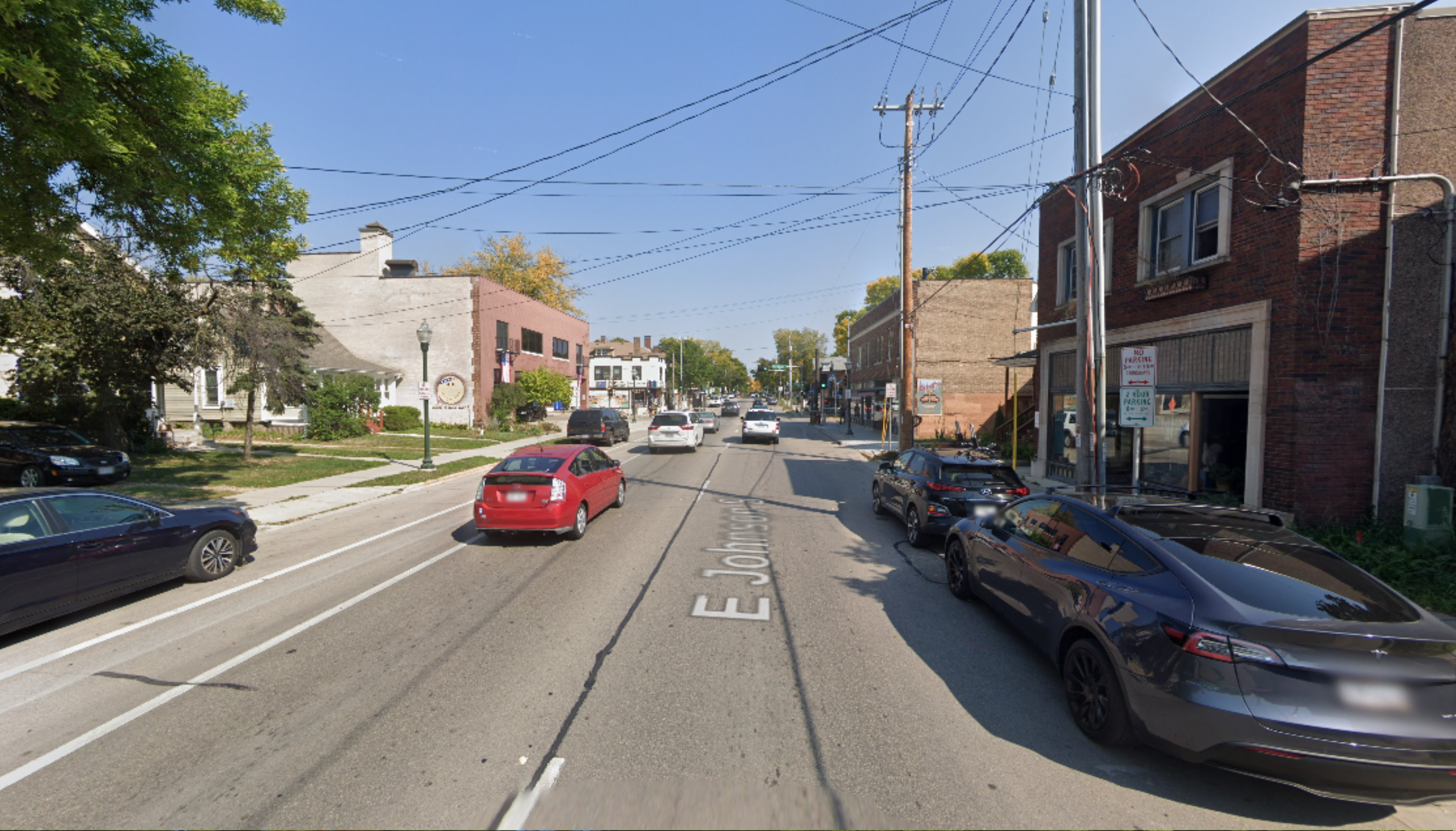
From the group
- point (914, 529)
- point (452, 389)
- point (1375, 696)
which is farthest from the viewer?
point (452, 389)

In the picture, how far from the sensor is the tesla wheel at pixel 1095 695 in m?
3.94

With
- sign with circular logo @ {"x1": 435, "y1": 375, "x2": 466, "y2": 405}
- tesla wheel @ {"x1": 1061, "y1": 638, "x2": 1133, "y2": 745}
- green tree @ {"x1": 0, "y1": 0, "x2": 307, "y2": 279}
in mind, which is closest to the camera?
tesla wheel @ {"x1": 1061, "y1": 638, "x2": 1133, "y2": 745}

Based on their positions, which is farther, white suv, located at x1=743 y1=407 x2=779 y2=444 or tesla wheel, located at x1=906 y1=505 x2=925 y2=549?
white suv, located at x1=743 y1=407 x2=779 y2=444

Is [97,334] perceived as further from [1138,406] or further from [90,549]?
[1138,406]

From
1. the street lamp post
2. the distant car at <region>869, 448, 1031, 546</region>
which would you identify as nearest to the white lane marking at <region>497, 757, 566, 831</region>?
the distant car at <region>869, 448, 1031, 546</region>

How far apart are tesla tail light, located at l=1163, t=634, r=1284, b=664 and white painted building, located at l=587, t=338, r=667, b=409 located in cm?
6393

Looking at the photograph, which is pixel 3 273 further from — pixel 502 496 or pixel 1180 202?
pixel 1180 202

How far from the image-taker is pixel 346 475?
17.0 metres

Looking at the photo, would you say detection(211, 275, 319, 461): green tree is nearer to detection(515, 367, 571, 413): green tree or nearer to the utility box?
detection(515, 367, 571, 413): green tree

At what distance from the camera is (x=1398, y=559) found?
784cm

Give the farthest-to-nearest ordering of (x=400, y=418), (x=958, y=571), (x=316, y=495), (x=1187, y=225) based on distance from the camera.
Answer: (x=400, y=418) < (x=316, y=495) < (x=1187, y=225) < (x=958, y=571)

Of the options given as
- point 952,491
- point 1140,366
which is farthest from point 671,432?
point 1140,366

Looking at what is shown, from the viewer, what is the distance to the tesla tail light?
337 centimetres

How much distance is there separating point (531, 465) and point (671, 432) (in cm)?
1554
